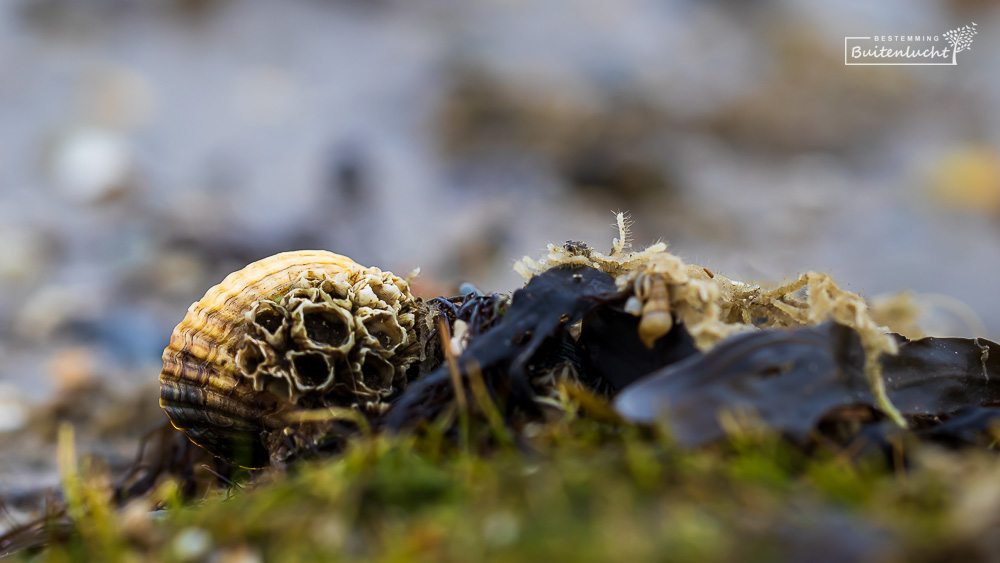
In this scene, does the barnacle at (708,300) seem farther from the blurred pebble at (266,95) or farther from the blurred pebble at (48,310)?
the blurred pebble at (266,95)

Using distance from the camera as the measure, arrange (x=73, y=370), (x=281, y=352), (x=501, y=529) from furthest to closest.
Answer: (x=73, y=370) → (x=281, y=352) → (x=501, y=529)

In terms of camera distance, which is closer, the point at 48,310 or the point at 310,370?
the point at 310,370

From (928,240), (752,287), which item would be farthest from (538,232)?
(752,287)

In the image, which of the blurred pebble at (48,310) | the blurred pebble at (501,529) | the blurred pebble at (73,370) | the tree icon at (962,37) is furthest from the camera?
the tree icon at (962,37)

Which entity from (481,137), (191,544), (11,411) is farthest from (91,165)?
(191,544)

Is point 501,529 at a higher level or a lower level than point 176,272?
lower

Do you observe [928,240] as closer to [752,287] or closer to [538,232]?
[538,232]

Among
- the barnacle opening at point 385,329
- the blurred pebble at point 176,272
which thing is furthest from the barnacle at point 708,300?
the blurred pebble at point 176,272

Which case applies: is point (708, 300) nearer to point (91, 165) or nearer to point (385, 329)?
point (385, 329)
